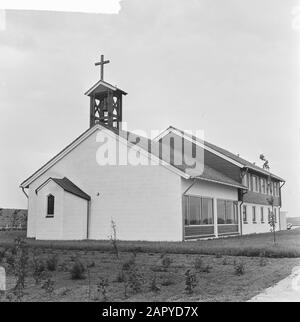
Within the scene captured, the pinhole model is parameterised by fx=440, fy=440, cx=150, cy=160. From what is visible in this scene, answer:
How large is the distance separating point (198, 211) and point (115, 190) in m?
3.89

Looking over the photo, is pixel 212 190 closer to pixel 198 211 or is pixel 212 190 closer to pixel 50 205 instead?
pixel 198 211

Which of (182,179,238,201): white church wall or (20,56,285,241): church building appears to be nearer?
(20,56,285,241): church building

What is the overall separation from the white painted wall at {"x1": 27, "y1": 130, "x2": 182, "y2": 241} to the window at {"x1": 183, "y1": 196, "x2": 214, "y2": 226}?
2.70ft

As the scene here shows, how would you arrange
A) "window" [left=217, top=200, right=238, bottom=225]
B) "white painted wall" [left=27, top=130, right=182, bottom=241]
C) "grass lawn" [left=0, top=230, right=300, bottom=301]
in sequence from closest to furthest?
1. "grass lawn" [left=0, top=230, right=300, bottom=301]
2. "white painted wall" [left=27, top=130, right=182, bottom=241]
3. "window" [left=217, top=200, right=238, bottom=225]

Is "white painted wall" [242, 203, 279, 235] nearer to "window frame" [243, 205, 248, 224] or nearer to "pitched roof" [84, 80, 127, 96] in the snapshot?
"window frame" [243, 205, 248, 224]

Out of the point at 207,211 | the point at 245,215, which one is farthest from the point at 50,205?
the point at 245,215

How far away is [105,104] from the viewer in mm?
20875

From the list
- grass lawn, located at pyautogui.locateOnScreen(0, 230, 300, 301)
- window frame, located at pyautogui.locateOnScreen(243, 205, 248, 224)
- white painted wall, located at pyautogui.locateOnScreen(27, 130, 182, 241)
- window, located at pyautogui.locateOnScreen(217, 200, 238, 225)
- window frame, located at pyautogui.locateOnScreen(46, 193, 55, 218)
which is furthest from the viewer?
window frame, located at pyautogui.locateOnScreen(243, 205, 248, 224)

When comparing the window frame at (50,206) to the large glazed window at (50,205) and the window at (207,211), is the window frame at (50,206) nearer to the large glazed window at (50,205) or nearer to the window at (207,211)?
the large glazed window at (50,205)

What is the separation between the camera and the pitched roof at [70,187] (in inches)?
758

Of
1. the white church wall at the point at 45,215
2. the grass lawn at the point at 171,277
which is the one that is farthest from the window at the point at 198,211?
the white church wall at the point at 45,215

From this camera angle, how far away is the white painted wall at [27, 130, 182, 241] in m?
18.2

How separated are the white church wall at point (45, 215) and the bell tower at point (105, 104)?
3565mm

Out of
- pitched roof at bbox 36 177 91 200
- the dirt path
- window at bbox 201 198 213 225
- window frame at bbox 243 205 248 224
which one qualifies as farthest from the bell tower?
the dirt path
